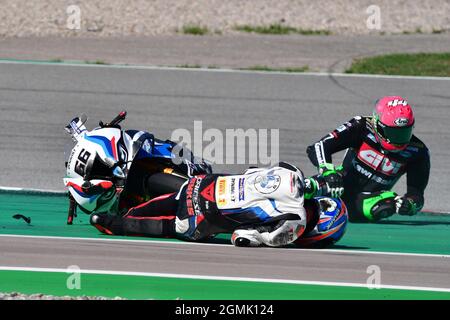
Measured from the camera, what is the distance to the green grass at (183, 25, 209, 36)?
20.1 meters

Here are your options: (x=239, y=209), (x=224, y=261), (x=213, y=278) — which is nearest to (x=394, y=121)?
(x=239, y=209)

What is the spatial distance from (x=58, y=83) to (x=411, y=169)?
23.2 ft

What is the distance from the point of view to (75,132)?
964 centimetres

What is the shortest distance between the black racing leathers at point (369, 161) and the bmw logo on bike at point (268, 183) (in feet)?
6.75

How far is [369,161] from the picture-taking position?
11062mm

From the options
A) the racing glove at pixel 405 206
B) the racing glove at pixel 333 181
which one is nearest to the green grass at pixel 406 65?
the racing glove at pixel 405 206

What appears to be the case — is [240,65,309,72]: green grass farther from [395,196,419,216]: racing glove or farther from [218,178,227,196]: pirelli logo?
[218,178,227,196]: pirelli logo

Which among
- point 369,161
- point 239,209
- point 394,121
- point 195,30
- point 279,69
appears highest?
point 195,30

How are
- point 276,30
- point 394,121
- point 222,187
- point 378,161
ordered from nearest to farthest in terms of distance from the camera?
point 222,187 → point 394,121 → point 378,161 → point 276,30

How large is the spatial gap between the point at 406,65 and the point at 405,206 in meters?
8.04

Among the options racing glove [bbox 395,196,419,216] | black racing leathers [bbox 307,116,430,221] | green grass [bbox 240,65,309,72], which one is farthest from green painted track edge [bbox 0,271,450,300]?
green grass [bbox 240,65,309,72]

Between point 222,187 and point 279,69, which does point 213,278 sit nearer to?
point 222,187

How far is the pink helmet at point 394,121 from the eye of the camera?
10.5 meters
